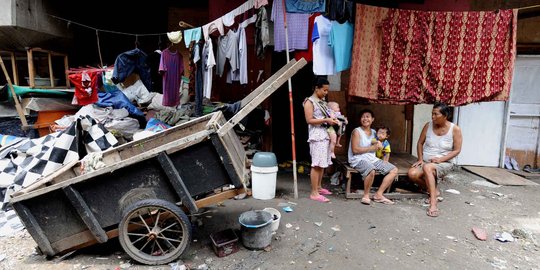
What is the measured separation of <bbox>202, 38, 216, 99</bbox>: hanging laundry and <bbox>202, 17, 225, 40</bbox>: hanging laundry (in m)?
0.11

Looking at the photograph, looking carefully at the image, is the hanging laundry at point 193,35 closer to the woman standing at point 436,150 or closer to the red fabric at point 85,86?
the red fabric at point 85,86

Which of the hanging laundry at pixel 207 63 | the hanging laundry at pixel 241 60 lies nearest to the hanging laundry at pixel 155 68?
the hanging laundry at pixel 207 63

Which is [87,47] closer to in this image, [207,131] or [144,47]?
[144,47]

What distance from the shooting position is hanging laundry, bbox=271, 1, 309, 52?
16.5 feet

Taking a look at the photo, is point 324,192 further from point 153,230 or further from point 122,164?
point 122,164

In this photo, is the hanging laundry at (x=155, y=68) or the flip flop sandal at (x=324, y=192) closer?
the flip flop sandal at (x=324, y=192)

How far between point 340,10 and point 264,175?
→ 2677mm

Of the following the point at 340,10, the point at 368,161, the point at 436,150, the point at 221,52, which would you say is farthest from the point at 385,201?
the point at 221,52

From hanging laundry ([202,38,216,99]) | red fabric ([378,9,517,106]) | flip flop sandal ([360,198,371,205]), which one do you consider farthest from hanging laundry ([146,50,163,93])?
flip flop sandal ([360,198,371,205])

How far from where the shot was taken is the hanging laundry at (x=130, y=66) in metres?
5.59

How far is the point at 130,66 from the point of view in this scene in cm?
575

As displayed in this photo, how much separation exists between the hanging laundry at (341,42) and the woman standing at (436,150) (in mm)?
1551

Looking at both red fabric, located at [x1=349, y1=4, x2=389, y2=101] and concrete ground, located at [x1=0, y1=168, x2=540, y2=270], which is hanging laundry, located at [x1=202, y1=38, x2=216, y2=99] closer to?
concrete ground, located at [x1=0, y1=168, x2=540, y2=270]

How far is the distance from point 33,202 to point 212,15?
15.6 feet
